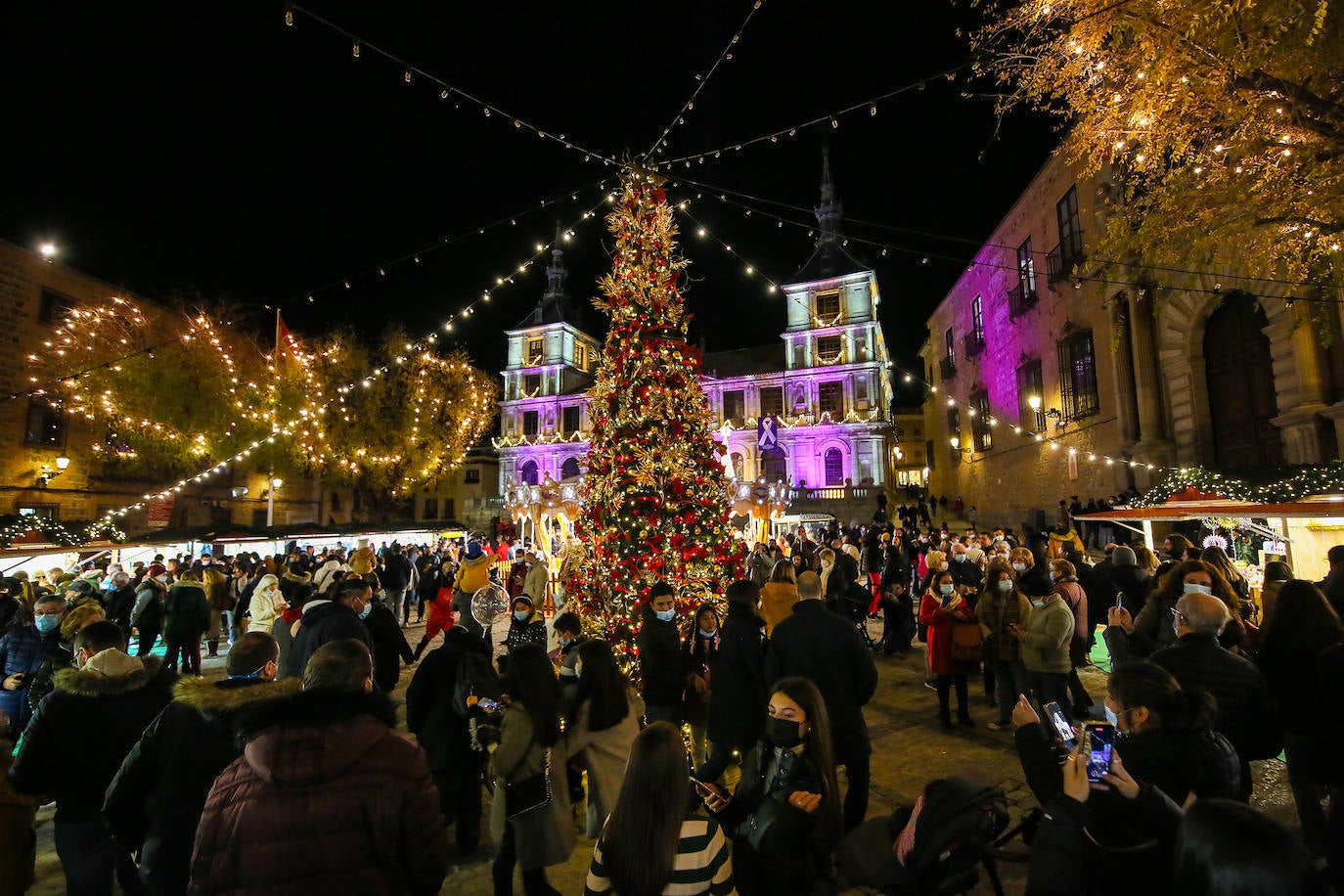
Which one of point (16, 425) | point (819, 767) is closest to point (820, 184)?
point (16, 425)

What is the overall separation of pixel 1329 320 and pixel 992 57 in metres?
8.15

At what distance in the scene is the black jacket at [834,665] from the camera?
150 inches

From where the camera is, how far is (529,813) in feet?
10.1

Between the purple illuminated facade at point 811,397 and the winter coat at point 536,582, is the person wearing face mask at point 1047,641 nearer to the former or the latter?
the winter coat at point 536,582

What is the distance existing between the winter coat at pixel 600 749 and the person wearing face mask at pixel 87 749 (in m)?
2.11

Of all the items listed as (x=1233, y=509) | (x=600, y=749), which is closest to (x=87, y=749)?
(x=600, y=749)

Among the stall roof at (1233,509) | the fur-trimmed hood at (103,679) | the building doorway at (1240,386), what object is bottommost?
the fur-trimmed hood at (103,679)

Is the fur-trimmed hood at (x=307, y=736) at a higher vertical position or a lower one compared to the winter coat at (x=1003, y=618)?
higher

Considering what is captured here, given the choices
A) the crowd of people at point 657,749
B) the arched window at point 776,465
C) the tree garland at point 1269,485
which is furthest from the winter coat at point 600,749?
the arched window at point 776,465

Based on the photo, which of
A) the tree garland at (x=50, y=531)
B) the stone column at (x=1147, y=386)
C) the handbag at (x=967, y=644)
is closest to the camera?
the handbag at (x=967, y=644)

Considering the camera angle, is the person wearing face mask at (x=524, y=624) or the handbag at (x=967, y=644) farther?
the handbag at (x=967, y=644)

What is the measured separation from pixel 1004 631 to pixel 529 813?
4556mm

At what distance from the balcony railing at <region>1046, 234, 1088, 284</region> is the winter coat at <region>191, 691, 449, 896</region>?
1887 cm

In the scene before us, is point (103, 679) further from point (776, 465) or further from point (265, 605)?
point (776, 465)
